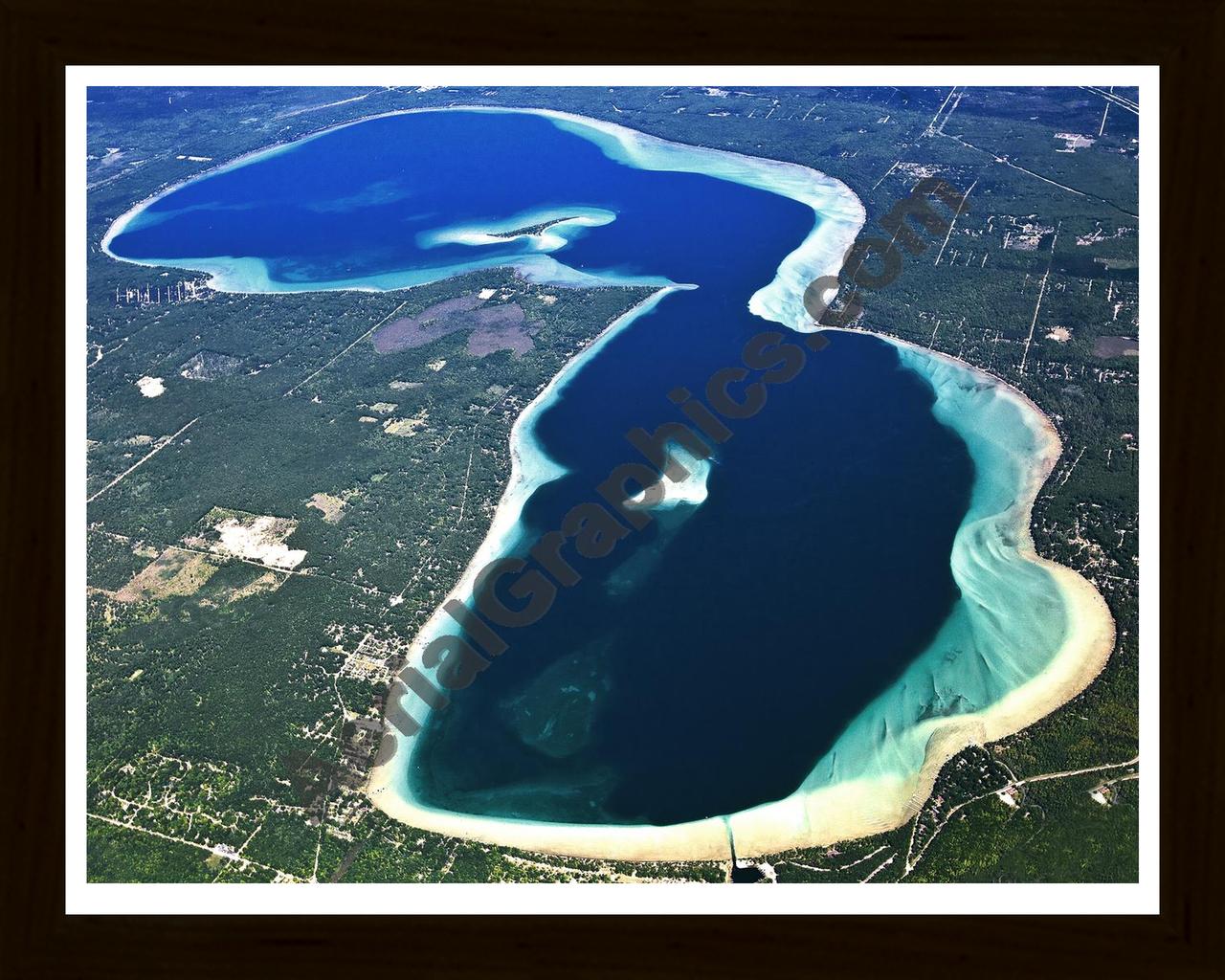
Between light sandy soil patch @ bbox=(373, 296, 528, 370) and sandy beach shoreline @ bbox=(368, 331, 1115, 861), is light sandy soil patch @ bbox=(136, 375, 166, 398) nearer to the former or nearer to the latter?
light sandy soil patch @ bbox=(373, 296, 528, 370)

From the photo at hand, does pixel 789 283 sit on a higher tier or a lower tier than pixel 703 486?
higher

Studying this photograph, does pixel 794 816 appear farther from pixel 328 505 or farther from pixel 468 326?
pixel 468 326

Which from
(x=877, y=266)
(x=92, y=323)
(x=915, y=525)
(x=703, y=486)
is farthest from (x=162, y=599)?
(x=877, y=266)

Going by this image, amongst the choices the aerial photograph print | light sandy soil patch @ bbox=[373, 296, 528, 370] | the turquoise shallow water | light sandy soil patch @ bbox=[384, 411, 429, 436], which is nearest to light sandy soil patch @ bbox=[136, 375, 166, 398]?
the aerial photograph print

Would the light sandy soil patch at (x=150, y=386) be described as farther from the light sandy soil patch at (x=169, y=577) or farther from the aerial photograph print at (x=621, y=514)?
the light sandy soil patch at (x=169, y=577)

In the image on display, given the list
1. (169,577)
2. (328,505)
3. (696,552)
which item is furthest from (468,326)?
(169,577)

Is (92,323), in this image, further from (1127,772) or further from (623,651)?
(1127,772)
